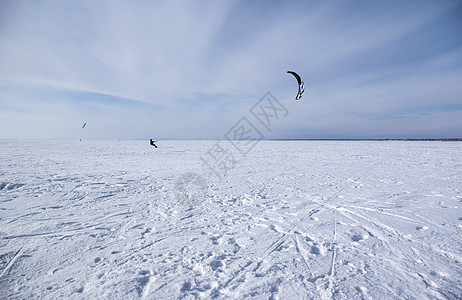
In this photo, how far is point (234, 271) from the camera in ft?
8.74

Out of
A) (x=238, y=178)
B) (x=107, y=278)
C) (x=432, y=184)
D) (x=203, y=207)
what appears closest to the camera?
(x=107, y=278)

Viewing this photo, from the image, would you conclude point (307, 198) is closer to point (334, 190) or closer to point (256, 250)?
point (334, 190)

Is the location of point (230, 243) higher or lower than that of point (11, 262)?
lower

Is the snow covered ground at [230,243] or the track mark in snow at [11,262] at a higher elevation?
the track mark in snow at [11,262]

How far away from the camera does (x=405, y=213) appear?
4469 mm

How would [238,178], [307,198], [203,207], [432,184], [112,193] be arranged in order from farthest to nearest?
1. [238,178]
2. [432,184]
3. [112,193]
4. [307,198]
5. [203,207]

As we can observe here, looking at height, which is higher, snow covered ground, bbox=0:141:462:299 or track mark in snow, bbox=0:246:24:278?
track mark in snow, bbox=0:246:24:278

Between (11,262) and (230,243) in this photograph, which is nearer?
(11,262)

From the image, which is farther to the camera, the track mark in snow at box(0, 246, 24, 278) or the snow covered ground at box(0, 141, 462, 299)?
the track mark in snow at box(0, 246, 24, 278)

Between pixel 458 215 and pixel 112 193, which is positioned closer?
pixel 458 215

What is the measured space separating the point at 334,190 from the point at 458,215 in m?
2.59

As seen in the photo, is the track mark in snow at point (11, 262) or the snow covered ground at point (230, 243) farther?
the track mark in snow at point (11, 262)

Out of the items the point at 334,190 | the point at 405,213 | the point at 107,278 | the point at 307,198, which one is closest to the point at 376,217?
the point at 405,213

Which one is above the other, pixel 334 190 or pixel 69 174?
pixel 69 174
